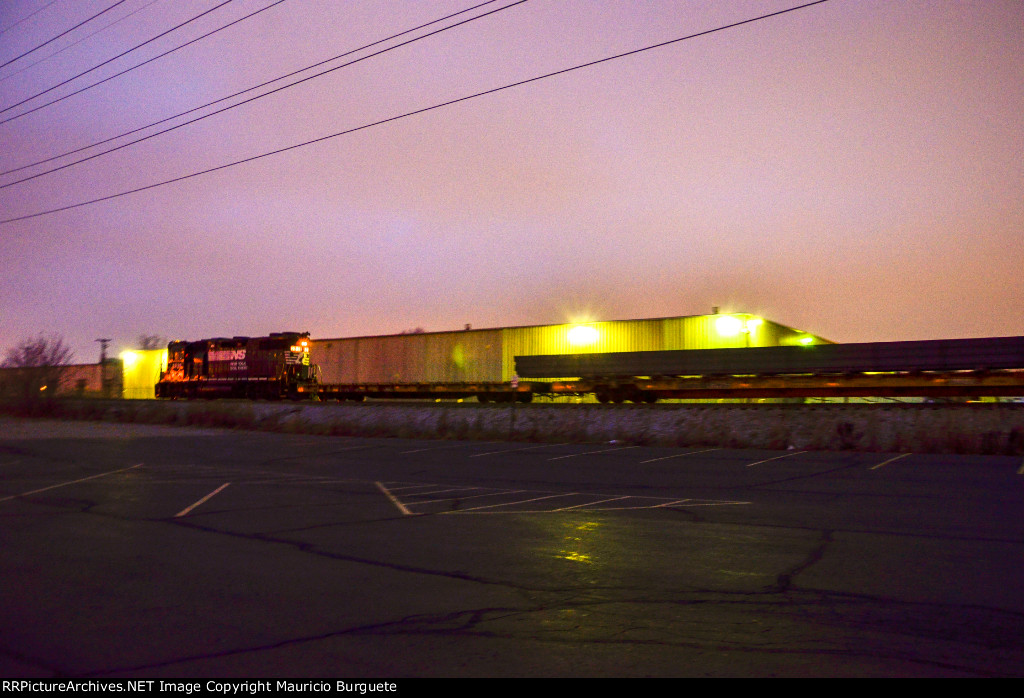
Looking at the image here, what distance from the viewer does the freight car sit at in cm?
2505

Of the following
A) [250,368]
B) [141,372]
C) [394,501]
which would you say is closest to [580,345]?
[250,368]

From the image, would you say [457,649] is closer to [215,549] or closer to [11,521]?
[215,549]

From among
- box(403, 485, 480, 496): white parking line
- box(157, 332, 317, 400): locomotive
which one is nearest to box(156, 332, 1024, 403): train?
box(157, 332, 317, 400): locomotive

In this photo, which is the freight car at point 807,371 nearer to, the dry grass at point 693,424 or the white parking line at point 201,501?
the dry grass at point 693,424

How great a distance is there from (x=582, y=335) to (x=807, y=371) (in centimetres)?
1668

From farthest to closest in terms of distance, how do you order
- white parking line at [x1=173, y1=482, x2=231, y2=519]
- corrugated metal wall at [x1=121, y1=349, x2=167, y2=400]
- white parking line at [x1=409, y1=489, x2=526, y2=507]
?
corrugated metal wall at [x1=121, y1=349, x2=167, y2=400], white parking line at [x1=409, y1=489, x2=526, y2=507], white parking line at [x1=173, y1=482, x2=231, y2=519]

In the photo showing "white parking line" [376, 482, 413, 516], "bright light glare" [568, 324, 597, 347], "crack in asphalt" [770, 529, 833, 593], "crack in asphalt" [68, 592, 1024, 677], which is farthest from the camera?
"bright light glare" [568, 324, 597, 347]

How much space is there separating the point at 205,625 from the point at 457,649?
2039 mm

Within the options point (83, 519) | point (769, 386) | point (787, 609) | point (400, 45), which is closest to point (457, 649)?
point (787, 609)

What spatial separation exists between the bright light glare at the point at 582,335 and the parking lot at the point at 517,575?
26860mm

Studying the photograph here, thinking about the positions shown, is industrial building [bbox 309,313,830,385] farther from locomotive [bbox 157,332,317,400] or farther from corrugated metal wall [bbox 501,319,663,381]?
locomotive [bbox 157,332,317,400]

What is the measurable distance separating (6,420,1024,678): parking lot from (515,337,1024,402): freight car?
10918mm

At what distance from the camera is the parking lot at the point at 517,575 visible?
16.0 ft

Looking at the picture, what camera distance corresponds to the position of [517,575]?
7211 millimetres
